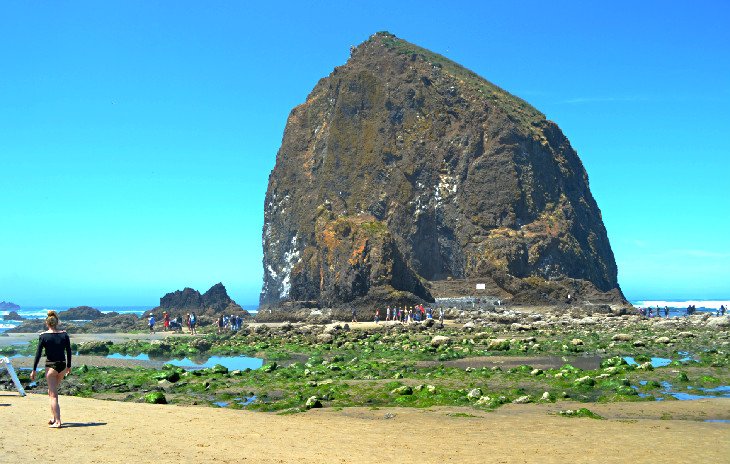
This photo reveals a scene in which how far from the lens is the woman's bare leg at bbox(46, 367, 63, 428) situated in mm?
11750

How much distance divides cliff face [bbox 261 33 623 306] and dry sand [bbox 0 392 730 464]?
7019 centimetres

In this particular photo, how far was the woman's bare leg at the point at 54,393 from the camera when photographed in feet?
38.5

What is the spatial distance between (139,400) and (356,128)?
9899cm

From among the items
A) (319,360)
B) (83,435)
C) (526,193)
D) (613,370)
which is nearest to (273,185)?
(526,193)

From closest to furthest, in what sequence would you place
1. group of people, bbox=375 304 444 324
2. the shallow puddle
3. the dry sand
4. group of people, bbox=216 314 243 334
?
the dry sand < the shallow puddle < group of people, bbox=216 314 243 334 < group of people, bbox=375 304 444 324

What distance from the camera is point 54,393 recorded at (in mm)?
11961

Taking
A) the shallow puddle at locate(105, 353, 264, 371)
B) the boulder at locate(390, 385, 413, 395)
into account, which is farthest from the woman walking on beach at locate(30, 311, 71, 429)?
the shallow puddle at locate(105, 353, 264, 371)

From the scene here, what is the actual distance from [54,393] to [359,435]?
18.6ft

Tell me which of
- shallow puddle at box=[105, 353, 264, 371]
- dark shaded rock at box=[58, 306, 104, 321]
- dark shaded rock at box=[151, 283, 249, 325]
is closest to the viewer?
shallow puddle at box=[105, 353, 264, 371]

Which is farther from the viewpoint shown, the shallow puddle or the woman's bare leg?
the shallow puddle

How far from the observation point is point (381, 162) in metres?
109

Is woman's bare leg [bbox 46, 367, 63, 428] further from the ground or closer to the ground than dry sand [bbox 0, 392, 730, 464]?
further from the ground

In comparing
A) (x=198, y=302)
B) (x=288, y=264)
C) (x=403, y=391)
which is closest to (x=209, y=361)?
(x=403, y=391)

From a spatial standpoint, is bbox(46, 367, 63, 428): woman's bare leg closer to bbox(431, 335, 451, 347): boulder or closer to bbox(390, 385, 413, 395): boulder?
bbox(390, 385, 413, 395): boulder
